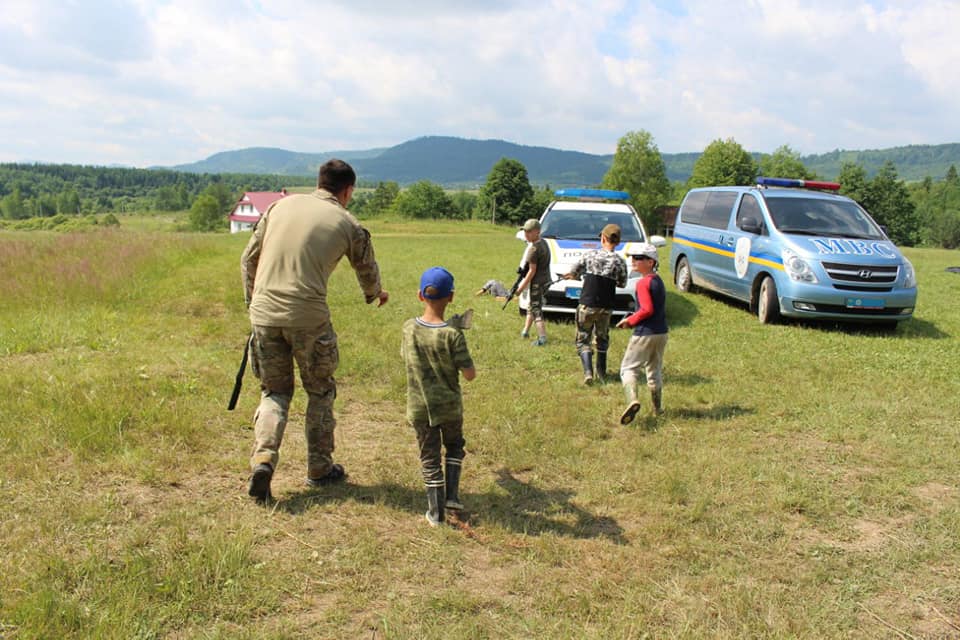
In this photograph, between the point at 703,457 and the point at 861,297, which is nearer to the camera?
the point at 703,457

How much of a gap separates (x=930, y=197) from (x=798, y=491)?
15205cm

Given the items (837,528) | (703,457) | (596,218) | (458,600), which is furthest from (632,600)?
(596,218)

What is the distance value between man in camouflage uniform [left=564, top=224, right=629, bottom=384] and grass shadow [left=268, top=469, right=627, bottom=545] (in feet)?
8.62

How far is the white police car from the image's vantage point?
977cm

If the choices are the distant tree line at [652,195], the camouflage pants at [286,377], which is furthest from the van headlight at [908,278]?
the distant tree line at [652,195]

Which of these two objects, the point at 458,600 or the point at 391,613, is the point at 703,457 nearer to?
the point at 458,600

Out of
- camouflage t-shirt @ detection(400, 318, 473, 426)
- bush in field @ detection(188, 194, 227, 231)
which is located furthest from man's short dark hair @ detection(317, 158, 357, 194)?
bush in field @ detection(188, 194, 227, 231)

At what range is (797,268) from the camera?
30.8ft

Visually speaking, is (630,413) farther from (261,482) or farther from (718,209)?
(718,209)

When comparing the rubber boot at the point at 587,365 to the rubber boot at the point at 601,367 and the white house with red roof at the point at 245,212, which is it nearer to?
the rubber boot at the point at 601,367

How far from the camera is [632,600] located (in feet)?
10.3

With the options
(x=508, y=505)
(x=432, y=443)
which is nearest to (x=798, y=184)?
(x=508, y=505)

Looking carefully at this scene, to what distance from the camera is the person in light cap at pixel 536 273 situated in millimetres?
8344

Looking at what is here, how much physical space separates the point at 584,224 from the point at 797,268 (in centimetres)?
354
